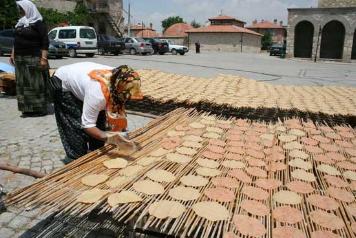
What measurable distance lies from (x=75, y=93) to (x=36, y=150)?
4.38 ft

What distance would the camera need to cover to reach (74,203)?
1.91 m

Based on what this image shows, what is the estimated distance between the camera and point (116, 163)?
245 centimetres

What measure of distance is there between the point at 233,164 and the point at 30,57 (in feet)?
12.0

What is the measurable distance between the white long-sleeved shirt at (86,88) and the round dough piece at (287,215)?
1.34 metres

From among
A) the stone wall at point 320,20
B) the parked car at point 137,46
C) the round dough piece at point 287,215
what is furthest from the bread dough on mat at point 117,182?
the stone wall at point 320,20

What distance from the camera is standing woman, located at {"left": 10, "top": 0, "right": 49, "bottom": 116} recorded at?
16.0 ft

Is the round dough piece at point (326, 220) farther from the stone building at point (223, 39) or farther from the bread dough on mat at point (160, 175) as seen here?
the stone building at point (223, 39)

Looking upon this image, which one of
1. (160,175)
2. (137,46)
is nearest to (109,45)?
(137,46)

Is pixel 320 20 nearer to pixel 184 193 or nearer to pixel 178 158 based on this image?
pixel 178 158

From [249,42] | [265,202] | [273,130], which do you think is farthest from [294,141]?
[249,42]

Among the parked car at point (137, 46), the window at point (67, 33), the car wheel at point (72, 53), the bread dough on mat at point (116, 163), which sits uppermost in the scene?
the window at point (67, 33)

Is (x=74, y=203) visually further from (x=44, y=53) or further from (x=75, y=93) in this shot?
(x=44, y=53)

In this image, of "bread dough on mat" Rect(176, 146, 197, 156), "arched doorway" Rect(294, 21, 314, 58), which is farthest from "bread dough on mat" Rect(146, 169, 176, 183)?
"arched doorway" Rect(294, 21, 314, 58)

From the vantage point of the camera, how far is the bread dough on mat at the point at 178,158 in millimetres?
2623
